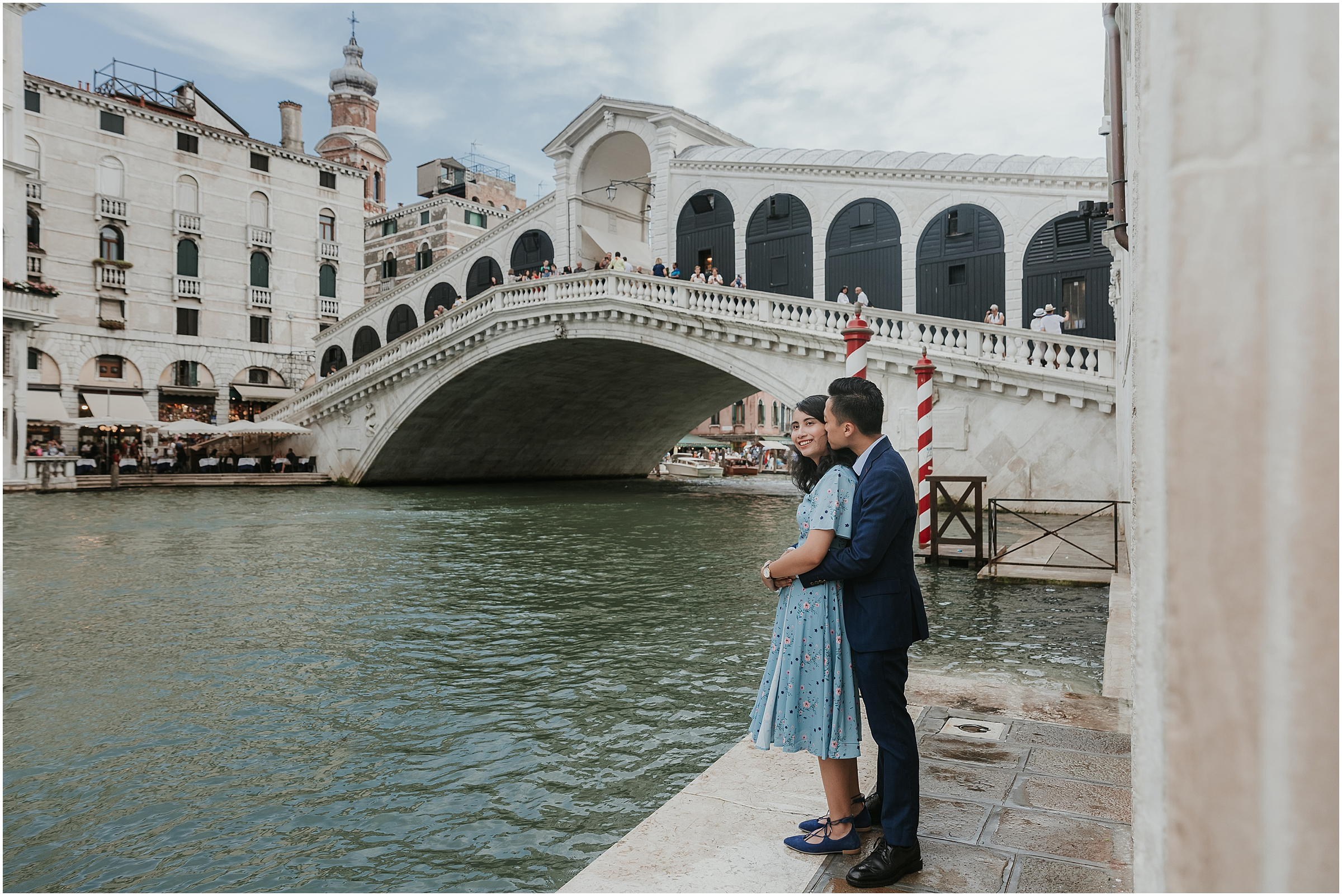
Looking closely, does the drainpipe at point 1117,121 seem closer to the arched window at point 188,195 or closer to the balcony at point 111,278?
the balcony at point 111,278

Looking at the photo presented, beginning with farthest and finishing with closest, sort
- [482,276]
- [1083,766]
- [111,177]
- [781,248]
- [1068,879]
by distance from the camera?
[482,276] → [111,177] → [781,248] → [1083,766] → [1068,879]

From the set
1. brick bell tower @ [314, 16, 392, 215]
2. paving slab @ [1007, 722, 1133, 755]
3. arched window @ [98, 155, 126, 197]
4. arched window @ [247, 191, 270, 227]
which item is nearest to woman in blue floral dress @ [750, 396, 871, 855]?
paving slab @ [1007, 722, 1133, 755]

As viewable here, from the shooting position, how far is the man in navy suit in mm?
2414

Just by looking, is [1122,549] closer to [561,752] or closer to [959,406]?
[959,406]

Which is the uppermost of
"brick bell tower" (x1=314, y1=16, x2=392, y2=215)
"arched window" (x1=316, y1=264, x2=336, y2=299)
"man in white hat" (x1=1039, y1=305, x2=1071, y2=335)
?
"brick bell tower" (x1=314, y1=16, x2=392, y2=215)

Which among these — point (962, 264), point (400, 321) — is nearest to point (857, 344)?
point (962, 264)

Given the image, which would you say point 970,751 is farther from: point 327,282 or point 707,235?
point 327,282

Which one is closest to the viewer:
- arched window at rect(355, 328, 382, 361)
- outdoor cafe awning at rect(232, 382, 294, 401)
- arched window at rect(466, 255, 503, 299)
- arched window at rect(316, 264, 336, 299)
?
arched window at rect(466, 255, 503, 299)

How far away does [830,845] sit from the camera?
8.39 ft

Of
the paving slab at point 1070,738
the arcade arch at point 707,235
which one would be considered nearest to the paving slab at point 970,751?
the paving slab at point 1070,738

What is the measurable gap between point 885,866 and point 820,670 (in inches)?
21.7

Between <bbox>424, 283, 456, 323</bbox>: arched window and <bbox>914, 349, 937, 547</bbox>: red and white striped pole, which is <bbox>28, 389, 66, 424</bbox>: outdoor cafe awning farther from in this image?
<bbox>914, 349, 937, 547</bbox>: red and white striped pole

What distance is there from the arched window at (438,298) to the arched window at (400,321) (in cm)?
68

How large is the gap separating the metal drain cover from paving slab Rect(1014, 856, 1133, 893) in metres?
1.13
